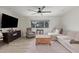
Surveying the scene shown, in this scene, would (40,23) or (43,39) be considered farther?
(40,23)

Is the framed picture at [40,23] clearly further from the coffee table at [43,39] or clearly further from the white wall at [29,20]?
the coffee table at [43,39]

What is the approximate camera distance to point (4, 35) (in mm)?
4547

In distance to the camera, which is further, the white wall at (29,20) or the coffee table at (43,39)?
the white wall at (29,20)

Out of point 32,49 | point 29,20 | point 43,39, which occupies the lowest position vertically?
point 32,49

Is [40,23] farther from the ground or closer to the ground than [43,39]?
farther from the ground

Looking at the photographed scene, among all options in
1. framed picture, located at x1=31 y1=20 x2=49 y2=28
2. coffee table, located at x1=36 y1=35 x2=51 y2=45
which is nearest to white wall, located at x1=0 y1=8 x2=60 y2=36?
framed picture, located at x1=31 y1=20 x2=49 y2=28

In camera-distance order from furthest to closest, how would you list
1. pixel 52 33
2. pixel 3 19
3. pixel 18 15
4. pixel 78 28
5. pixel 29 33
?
pixel 29 33, pixel 52 33, pixel 18 15, pixel 3 19, pixel 78 28

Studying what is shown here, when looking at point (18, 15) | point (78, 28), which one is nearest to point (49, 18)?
point (18, 15)

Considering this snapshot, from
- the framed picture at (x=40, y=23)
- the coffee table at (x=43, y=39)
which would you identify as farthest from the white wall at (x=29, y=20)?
the coffee table at (x=43, y=39)

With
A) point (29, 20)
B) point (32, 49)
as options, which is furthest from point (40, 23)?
point (32, 49)

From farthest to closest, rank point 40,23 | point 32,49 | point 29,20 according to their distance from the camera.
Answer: point 29,20
point 40,23
point 32,49

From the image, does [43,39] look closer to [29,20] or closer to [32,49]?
[32,49]
